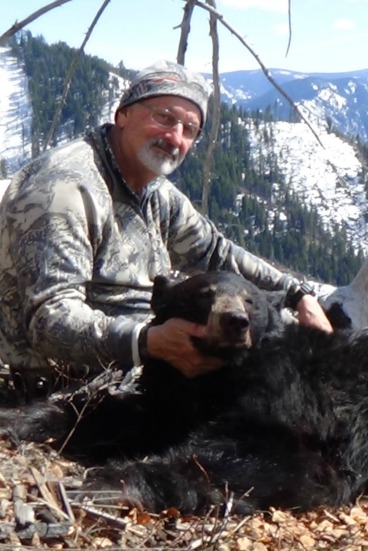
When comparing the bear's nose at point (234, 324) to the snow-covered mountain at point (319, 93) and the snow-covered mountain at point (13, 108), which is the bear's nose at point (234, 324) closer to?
the snow-covered mountain at point (13, 108)

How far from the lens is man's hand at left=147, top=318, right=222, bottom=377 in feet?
10.8

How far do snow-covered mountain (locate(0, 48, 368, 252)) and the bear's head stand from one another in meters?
55.7

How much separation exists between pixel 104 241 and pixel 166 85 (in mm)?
752

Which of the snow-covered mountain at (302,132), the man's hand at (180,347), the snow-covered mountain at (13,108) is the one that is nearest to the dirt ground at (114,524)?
the man's hand at (180,347)

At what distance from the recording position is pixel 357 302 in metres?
5.54

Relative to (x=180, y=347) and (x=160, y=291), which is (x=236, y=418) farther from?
(x=160, y=291)

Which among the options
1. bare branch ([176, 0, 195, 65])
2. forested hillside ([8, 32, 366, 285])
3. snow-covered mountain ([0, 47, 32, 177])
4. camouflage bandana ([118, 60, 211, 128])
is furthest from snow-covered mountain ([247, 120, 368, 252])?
camouflage bandana ([118, 60, 211, 128])

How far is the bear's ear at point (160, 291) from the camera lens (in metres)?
3.76

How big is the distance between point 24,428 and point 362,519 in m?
1.27

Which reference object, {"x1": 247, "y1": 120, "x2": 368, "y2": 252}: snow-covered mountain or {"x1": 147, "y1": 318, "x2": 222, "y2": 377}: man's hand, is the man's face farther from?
{"x1": 247, "y1": 120, "x2": 368, "y2": 252}: snow-covered mountain

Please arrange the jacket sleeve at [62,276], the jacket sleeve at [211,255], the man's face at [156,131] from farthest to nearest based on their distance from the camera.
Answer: the jacket sleeve at [211,255] → the man's face at [156,131] → the jacket sleeve at [62,276]

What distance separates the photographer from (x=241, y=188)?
76.4 metres

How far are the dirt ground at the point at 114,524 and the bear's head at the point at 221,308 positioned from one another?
661 mm

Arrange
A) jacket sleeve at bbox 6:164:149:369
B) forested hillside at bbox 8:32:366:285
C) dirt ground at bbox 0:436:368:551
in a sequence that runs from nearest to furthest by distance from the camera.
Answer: dirt ground at bbox 0:436:368:551 < jacket sleeve at bbox 6:164:149:369 < forested hillside at bbox 8:32:366:285
